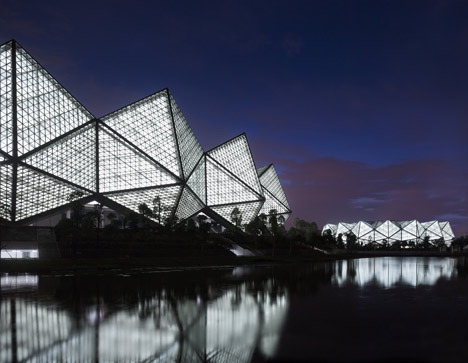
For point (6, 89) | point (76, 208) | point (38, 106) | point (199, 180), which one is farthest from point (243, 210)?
point (6, 89)

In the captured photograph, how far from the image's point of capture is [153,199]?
240ft

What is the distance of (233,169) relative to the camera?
92000 millimetres

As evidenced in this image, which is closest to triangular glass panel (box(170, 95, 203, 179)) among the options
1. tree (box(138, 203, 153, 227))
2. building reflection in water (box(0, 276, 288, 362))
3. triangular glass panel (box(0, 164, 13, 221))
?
tree (box(138, 203, 153, 227))

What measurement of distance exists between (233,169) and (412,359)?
273 ft

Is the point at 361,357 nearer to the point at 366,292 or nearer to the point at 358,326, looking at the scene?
the point at 358,326

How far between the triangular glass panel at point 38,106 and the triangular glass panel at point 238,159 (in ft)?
113

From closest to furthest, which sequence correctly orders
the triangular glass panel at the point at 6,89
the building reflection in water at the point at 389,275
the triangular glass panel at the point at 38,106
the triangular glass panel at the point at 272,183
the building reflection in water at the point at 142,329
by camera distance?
the building reflection in water at the point at 142,329 → the building reflection in water at the point at 389,275 → the triangular glass panel at the point at 6,89 → the triangular glass panel at the point at 38,106 → the triangular glass panel at the point at 272,183

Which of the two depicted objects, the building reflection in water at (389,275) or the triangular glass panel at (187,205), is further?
the triangular glass panel at (187,205)

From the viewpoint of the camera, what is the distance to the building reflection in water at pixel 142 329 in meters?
9.41

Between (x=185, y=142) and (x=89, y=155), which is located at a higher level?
(x=185, y=142)

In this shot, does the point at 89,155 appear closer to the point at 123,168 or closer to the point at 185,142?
the point at 123,168

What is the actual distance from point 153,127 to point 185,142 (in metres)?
7.41

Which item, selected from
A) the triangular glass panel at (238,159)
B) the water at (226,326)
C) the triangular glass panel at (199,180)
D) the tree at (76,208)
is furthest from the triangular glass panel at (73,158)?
the water at (226,326)

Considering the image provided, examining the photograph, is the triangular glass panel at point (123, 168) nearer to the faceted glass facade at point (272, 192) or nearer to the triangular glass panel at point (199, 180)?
the triangular glass panel at point (199, 180)
